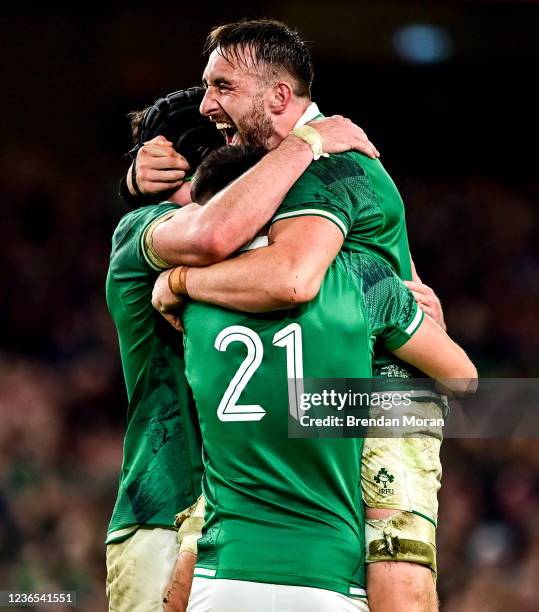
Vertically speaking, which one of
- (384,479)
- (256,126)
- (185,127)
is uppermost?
(185,127)

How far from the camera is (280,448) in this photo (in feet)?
7.97

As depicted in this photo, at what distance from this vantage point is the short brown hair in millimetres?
2906

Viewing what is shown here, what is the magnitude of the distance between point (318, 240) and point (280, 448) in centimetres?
47

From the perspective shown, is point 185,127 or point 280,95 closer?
point 280,95

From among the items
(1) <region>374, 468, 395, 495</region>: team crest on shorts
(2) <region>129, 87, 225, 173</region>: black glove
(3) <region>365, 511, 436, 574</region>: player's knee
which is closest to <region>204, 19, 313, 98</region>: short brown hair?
(2) <region>129, 87, 225, 173</region>: black glove

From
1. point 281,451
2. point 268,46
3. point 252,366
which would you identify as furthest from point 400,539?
point 268,46

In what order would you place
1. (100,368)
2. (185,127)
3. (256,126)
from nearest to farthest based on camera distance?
1. (256,126)
2. (185,127)
3. (100,368)

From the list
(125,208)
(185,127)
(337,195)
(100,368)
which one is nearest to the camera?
(337,195)

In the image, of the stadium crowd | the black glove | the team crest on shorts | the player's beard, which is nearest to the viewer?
the team crest on shorts

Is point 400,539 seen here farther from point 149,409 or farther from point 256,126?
point 256,126

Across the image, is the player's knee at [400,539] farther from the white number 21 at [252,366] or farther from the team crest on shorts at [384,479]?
the white number 21 at [252,366]

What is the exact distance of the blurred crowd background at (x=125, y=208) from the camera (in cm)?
615

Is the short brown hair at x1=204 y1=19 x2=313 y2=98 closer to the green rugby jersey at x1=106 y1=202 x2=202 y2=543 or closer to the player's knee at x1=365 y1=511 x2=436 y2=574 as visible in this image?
the green rugby jersey at x1=106 y1=202 x2=202 y2=543

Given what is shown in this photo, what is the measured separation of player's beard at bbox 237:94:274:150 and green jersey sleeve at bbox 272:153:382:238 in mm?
292
